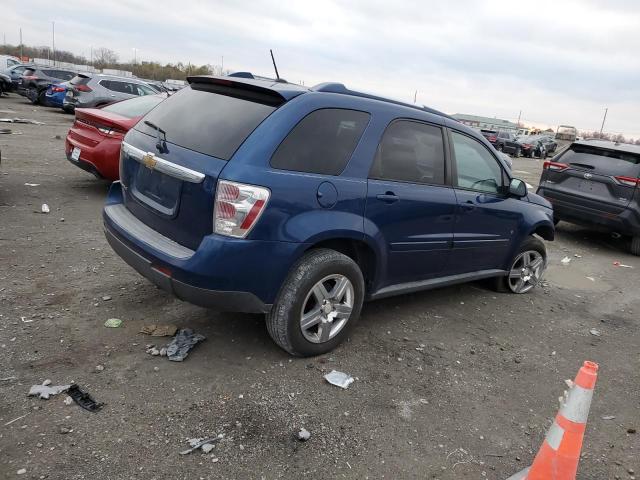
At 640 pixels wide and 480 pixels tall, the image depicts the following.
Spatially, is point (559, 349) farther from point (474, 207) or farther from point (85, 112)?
point (85, 112)

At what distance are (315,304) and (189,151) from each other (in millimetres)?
1326

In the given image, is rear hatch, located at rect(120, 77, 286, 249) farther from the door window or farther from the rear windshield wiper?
the door window

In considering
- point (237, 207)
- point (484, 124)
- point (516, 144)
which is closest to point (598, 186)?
point (237, 207)

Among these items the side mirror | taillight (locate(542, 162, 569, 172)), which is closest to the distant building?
taillight (locate(542, 162, 569, 172))

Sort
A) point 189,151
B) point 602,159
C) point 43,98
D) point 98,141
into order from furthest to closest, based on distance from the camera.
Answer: point 43,98, point 602,159, point 98,141, point 189,151

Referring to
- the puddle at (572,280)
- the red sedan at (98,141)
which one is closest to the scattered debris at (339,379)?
the puddle at (572,280)

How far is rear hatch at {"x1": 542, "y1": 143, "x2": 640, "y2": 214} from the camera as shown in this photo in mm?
7590

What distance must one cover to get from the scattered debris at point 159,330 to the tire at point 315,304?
80 centimetres

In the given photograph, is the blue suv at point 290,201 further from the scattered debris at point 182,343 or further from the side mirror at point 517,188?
the side mirror at point 517,188

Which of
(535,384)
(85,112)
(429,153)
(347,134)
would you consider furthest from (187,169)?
(85,112)

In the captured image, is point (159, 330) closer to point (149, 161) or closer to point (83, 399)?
point (83, 399)

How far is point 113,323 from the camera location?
369cm

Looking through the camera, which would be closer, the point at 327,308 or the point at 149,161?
the point at 149,161

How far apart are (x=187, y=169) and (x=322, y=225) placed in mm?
917
